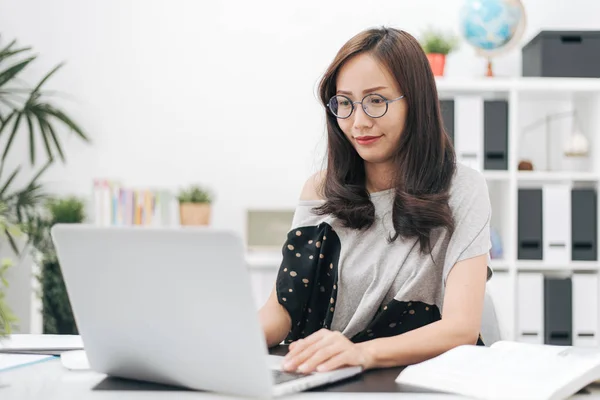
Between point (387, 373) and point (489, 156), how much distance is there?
7.36ft

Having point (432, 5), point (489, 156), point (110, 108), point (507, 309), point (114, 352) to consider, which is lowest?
point (507, 309)

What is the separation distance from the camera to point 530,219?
3238 millimetres

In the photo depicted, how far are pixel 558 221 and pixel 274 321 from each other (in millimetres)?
1962

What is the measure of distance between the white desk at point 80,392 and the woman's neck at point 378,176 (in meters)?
0.72

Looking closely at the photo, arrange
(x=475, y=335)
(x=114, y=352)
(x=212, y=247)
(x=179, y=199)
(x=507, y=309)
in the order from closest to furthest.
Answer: (x=212, y=247) < (x=114, y=352) < (x=475, y=335) < (x=507, y=309) < (x=179, y=199)

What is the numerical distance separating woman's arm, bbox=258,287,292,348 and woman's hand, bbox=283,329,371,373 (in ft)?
1.46

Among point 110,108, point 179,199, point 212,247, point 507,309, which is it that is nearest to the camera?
point 212,247

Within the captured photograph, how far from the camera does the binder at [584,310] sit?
3.22 m

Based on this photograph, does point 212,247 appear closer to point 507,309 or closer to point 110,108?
point 507,309

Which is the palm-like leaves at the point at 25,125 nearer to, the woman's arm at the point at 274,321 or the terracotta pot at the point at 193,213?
the terracotta pot at the point at 193,213

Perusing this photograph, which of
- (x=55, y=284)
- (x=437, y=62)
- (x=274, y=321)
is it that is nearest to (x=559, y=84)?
(x=437, y=62)

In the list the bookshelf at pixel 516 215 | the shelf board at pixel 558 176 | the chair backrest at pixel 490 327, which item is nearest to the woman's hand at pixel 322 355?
the chair backrest at pixel 490 327

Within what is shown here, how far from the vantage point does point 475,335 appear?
139 centimetres

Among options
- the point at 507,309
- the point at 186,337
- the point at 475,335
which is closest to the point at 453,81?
the point at 507,309
